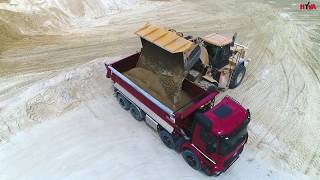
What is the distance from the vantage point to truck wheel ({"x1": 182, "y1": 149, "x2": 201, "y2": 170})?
9.96 m

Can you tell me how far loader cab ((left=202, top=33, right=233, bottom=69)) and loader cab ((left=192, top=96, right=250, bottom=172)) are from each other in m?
3.47

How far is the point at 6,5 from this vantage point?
17.4 metres

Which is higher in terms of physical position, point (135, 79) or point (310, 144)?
point (135, 79)

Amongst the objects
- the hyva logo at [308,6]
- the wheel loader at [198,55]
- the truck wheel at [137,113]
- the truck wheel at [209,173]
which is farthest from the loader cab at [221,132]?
the hyva logo at [308,6]

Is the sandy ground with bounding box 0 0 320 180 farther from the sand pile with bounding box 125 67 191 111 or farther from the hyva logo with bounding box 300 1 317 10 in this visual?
the sand pile with bounding box 125 67 191 111

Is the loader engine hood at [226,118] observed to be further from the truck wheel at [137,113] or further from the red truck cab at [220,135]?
the truck wheel at [137,113]

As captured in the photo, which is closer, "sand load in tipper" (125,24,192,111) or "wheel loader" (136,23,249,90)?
"sand load in tipper" (125,24,192,111)

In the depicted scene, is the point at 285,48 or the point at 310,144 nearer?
the point at 310,144

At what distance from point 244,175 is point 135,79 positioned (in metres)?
4.90

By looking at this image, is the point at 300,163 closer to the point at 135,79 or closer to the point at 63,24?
the point at 135,79

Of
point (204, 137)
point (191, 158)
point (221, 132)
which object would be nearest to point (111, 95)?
point (191, 158)

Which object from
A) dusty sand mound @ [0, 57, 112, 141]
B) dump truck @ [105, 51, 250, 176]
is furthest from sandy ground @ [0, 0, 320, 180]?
dump truck @ [105, 51, 250, 176]

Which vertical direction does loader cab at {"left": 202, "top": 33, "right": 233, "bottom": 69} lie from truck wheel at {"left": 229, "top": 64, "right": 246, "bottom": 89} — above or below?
above

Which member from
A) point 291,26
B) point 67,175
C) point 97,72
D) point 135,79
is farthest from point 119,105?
point 291,26
